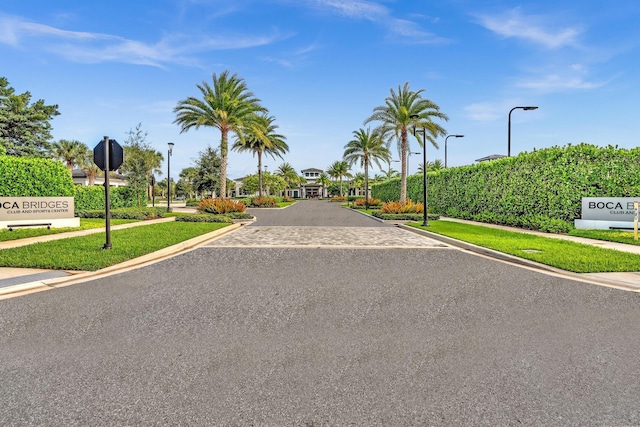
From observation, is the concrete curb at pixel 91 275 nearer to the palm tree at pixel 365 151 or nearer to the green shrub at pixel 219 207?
the green shrub at pixel 219 207

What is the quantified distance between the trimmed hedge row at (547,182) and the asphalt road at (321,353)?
40.2 feet

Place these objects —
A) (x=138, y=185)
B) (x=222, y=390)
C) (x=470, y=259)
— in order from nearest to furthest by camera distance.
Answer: (x=222, y=390)
(x=470, y=259)
(x=138, y=185)

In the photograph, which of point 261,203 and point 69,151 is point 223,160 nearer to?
point 261,203

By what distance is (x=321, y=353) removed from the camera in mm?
4227

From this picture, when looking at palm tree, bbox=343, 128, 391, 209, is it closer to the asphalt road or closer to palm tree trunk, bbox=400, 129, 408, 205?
palm tree trunk, bbox=400, 129, 408, 205

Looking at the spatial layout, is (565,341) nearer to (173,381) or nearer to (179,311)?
(173,381)

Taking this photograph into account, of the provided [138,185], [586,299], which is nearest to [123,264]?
[586,299]

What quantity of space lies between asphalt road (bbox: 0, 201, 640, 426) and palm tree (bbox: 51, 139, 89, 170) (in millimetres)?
70454

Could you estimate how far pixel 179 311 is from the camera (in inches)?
225

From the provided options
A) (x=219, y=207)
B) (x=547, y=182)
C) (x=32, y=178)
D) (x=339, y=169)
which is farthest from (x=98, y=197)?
(x=339, y=169)

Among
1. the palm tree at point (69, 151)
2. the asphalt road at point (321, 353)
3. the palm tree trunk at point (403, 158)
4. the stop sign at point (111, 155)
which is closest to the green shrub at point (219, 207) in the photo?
the palm tree trunk at point (403, 158)

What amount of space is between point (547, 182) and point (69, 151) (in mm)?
71843

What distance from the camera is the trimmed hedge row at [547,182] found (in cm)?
1673

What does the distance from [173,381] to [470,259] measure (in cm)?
878
